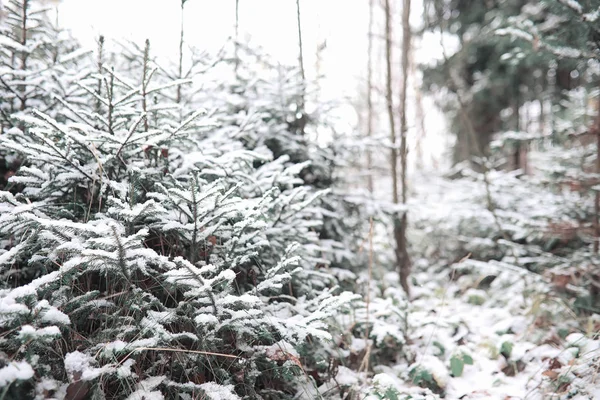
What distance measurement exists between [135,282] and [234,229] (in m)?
0.55

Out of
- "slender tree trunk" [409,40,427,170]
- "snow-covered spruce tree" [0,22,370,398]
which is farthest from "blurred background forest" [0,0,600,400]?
"slender tree trunk" [409,40,427,170]

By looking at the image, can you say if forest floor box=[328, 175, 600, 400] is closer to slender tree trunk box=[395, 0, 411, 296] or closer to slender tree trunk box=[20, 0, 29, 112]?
slender tree trunk box=[395, 0, 411, 296]

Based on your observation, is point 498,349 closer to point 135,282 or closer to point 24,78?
point 135,282

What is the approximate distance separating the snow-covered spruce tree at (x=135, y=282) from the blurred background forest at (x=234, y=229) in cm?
1

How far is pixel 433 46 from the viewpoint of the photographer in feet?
25.0

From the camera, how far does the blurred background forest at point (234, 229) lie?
159cm

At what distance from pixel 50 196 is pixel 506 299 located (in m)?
4.08

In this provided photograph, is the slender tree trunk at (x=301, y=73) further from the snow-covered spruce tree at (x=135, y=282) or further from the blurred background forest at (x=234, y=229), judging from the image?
the snow-covered spruce tree at (x=135, y=282)

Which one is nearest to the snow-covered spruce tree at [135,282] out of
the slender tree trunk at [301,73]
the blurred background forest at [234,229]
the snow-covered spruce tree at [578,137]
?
the blurred background forest at [234,229]

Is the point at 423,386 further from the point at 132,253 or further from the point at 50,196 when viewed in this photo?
the point at 50,196

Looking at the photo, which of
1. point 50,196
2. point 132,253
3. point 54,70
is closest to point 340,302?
point 132,253

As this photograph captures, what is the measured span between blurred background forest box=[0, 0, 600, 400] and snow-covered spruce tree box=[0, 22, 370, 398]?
12mm

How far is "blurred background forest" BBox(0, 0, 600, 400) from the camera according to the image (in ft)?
5.22

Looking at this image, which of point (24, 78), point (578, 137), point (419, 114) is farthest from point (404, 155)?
point (419, 114)
